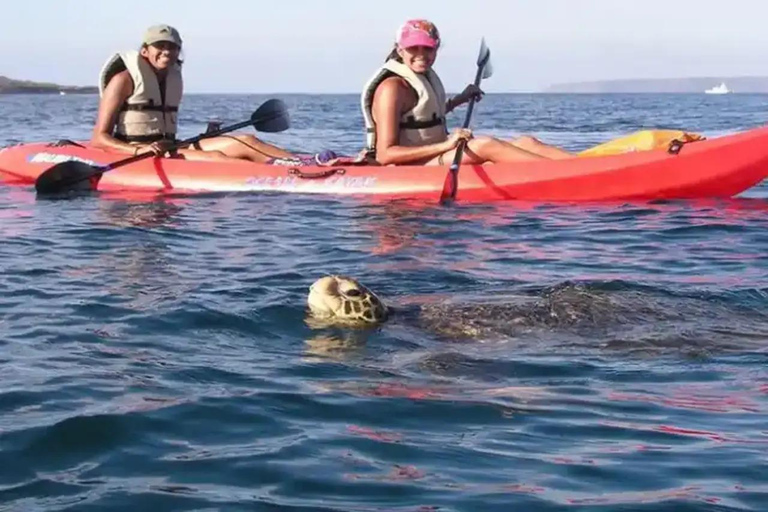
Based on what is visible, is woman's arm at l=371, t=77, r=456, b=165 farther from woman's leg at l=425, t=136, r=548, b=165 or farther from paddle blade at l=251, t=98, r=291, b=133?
paddle blade at l=251, t=98, r=291, b=133

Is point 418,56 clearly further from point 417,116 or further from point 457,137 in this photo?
point 457,137

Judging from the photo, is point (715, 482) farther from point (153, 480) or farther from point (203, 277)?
point (203, 277)

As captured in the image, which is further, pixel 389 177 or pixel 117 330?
pixel 389 177

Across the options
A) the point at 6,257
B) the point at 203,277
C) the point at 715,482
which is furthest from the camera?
the point at 6,257

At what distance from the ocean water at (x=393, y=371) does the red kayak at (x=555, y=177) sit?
1.05 meters

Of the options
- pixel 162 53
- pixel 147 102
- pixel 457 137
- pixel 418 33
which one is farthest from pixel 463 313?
pixel 147 102

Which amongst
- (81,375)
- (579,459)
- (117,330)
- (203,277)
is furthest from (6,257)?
(579,459)

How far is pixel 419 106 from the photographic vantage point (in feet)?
34.7

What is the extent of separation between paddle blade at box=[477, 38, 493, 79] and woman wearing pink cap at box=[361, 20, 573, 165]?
1447 millimetres

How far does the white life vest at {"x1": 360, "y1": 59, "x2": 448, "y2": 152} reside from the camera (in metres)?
10.5

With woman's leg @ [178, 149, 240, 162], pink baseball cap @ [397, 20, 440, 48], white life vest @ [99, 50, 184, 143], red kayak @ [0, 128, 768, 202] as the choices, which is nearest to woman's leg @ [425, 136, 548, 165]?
red kayak @ [0, 128, 768, 202]

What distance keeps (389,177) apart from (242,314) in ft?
15.5

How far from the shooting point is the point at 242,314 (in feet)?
20.2

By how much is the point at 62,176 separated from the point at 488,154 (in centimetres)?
395
